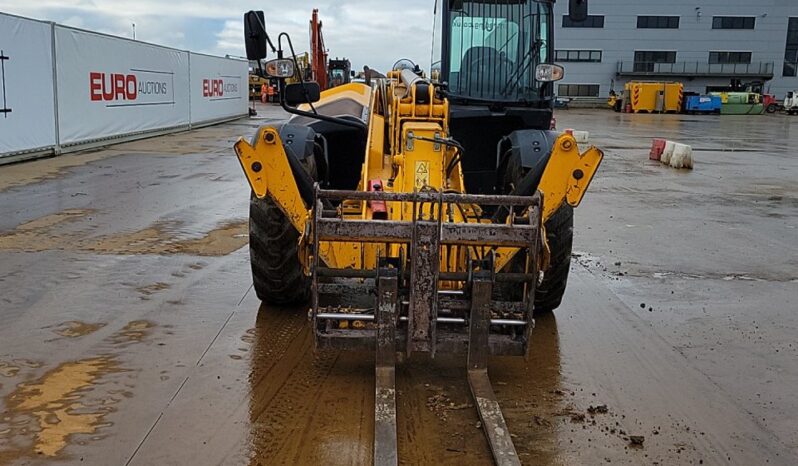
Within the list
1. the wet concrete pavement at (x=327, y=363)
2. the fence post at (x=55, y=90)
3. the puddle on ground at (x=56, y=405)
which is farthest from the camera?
the fence post at (x=55, y=90)

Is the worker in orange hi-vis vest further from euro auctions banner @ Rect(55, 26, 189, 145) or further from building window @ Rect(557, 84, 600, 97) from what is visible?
building window @ Rect(557, 84, 600, 97)

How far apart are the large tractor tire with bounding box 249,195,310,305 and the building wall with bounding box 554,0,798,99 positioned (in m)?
51.3

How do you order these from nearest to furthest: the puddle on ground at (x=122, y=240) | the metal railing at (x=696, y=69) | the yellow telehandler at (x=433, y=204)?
the yellow telehandler at (x=433, y=204)
the puddle on ground at (x=122, y=240)
the metal railing at (x=696, y=69)

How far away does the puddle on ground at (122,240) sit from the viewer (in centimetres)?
759

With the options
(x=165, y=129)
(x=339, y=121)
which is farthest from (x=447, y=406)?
(x=165, y=129)

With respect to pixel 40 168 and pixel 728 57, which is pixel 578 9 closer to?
pixel 40 168

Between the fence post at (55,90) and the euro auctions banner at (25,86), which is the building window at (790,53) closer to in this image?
the fence post at (55,90)

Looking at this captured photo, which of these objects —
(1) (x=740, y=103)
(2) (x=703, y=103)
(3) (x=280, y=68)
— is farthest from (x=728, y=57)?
(3) (x=280, y=68)

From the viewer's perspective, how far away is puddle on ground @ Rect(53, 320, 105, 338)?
5.12 meters

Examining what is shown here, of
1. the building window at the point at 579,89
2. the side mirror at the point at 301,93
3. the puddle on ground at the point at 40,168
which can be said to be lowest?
the puddle on ground at the point at 40,168

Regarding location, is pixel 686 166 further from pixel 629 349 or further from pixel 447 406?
pixel 447 406

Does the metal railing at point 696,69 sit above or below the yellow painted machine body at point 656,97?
above

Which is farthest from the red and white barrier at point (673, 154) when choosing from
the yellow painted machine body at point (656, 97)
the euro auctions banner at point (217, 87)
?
the yellow painted machine body at point (656, 97)

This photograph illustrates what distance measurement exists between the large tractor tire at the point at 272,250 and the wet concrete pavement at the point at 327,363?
0.92 ft
